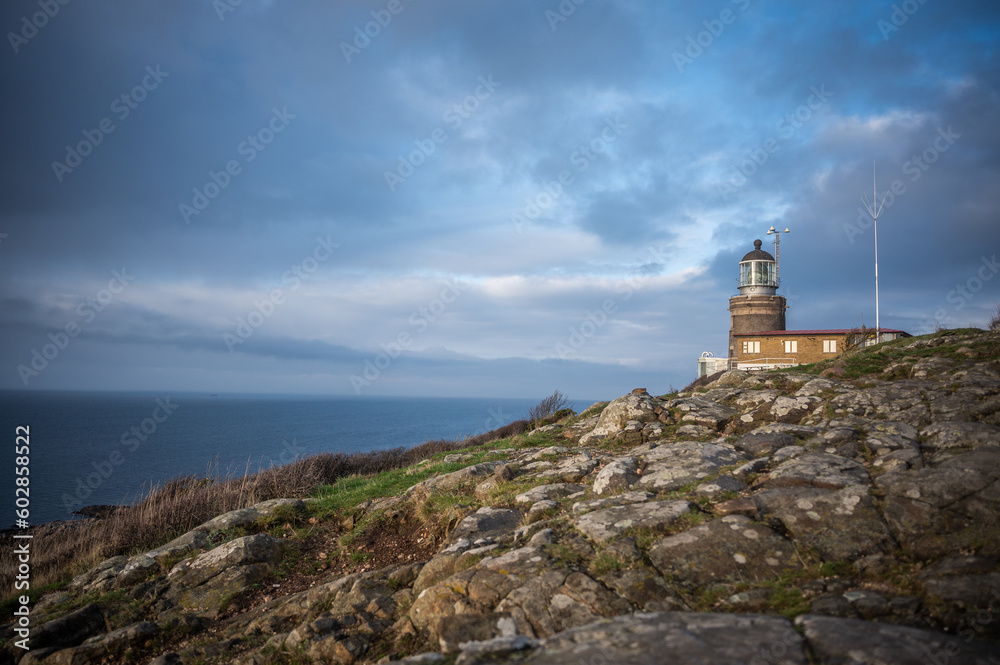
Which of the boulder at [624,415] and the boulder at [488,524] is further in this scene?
the boulder at [624,415]

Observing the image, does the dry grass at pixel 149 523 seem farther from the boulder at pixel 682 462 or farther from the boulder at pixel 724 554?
the boulder at pixel 724 554

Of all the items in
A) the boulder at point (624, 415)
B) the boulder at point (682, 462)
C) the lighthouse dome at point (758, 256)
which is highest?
the lighthouse dome at point (758, 256)

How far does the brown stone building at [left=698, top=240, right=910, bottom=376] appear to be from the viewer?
35500mm

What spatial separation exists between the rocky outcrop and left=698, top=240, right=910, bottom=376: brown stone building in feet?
97.8

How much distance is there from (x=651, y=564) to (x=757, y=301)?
138 feet

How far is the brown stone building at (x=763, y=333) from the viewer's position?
35.5m

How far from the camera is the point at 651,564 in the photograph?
189 inches

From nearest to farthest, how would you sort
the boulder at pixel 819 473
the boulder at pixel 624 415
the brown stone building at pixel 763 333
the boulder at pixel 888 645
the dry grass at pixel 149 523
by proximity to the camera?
1. the boulder at pixel 888 645
2. the boulder at pixel 819 473
3. the dry grass at pixel 149 523
4. the boulder at pixel 624 415
5. the brown stone building at pixel 763 333

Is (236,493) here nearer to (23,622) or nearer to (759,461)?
(23,622)

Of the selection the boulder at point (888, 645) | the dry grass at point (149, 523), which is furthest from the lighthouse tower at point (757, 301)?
the boulder at point (888, 645)

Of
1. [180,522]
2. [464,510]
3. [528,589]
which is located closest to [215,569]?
[464,510]

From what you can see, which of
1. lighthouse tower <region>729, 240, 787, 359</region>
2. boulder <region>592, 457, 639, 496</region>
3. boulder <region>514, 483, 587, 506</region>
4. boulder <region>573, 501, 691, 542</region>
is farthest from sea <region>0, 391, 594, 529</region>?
lighthouse tower <region>729, 240, 787, 359</region>

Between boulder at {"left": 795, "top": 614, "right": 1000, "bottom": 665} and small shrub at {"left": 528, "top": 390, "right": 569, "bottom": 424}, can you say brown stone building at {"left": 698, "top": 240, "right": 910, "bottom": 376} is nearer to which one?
small shrub at {"left": 528, "top": 390, "right": 569, "bottom": 424}

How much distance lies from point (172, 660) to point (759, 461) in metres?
7.66
